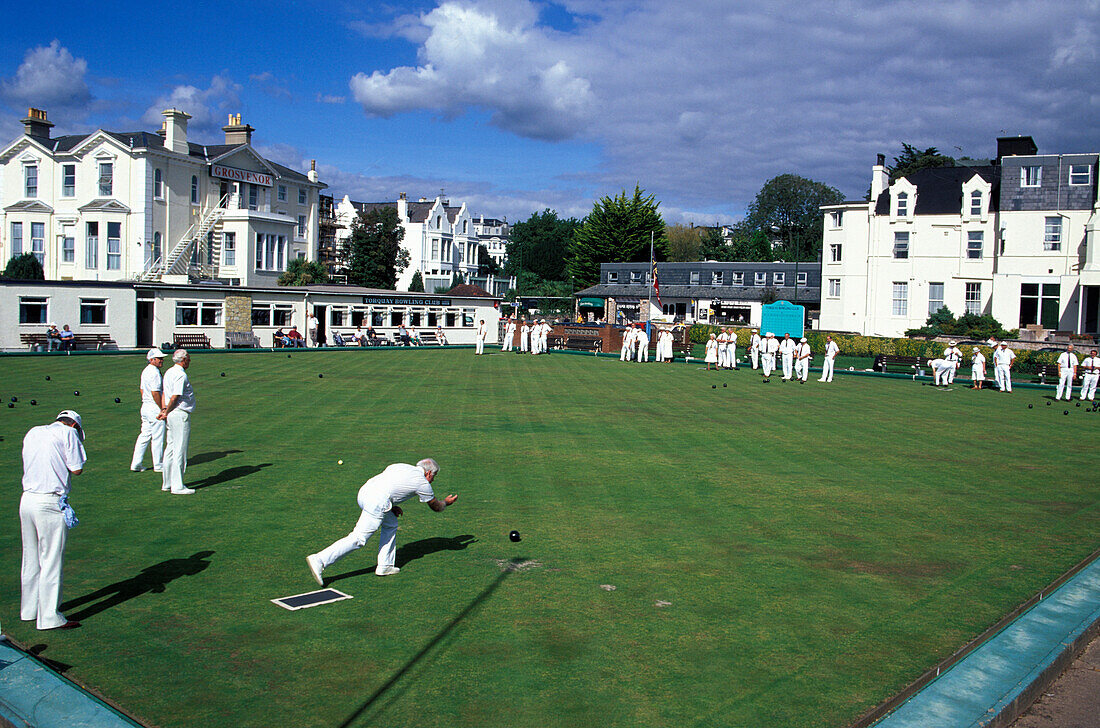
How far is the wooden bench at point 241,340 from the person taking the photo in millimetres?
39938

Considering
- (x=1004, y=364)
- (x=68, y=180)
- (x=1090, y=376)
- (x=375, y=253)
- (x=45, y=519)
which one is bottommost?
(x=45, y=519)

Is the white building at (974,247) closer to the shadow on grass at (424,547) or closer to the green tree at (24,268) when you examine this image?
the shadow on grass at (424,547)

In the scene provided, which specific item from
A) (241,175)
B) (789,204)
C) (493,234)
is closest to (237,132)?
(241,175)

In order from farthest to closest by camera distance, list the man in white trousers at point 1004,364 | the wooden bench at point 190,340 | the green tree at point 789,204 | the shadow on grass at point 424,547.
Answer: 1. the green tree at point 789,204
2. the wooden bench at point 190,340
3. the man in white trousers at point 1004,364
4. the shadow on grass at point 424,547

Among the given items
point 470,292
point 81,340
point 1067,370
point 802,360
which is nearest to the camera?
point 1067,370

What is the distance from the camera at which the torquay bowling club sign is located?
2012 inches

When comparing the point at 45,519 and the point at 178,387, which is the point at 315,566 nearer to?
the point at 45,519

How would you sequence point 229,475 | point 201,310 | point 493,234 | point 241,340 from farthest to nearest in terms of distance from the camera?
point 493,234 < point 241,340 < point 201,310 < point 229,475

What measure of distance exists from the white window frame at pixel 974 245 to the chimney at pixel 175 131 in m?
48.7

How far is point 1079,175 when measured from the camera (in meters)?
47.9

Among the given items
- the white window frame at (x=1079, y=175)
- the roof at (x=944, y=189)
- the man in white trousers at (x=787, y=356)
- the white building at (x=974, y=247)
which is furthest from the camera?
the roof at (x=944, y=189)

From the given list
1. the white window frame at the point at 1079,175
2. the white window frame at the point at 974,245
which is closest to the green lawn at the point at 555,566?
the white window frame at the point at 1079,175

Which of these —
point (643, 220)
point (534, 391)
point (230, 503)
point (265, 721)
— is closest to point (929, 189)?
point (643, 220)

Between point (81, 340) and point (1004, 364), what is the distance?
120 feet
